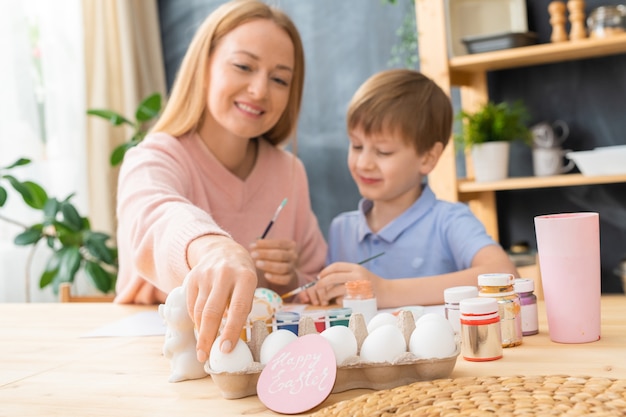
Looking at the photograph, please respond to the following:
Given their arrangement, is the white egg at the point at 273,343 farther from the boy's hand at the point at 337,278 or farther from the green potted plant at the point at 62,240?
the green potted plant at the point at 62,240

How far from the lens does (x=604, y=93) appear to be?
295cm

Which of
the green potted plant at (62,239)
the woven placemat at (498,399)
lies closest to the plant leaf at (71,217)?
the green potted plant at (62,239)

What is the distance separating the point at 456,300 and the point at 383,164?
83 centimetres

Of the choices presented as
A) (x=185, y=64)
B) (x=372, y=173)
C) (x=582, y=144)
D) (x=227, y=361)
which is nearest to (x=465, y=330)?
(x=227, y=361)

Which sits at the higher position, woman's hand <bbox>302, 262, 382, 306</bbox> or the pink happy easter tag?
the pink happy easter tag

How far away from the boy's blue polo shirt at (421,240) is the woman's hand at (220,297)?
922mm

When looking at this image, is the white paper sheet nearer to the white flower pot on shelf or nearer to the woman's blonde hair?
the woman's blonde hair

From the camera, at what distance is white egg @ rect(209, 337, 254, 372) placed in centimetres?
82

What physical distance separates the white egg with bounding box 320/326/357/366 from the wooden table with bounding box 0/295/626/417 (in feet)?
0.14

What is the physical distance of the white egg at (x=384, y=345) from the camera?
0.83 m

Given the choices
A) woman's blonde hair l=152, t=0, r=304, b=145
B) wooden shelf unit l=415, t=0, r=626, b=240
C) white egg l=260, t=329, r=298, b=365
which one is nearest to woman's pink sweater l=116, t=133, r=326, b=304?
woman's blonde hair l=152, t=0, r=304, b=145

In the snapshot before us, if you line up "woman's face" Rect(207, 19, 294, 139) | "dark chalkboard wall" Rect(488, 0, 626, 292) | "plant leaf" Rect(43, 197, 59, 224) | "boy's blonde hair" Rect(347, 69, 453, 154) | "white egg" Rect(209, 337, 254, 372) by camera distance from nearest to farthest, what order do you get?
1. "white egg" Rect(209, 337, 254, 372)
2. "woman's face" Rect(207, 19, 294, 139)
3. "boy's blonde hair" Rect(347, 69, 453, 154)
4. "plant leaf" Rect(43, 197, 59, 224)
5. "dark chalkboard wall" Rect(488, 0, 626, 292)

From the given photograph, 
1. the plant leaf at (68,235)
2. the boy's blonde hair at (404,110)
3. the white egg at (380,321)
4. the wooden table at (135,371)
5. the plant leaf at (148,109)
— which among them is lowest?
the plant leaf at (68,235)

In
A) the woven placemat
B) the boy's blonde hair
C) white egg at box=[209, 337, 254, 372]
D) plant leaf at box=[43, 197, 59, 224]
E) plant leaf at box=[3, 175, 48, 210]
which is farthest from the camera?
plant leaf at box=[43, 197, 59, 224]
